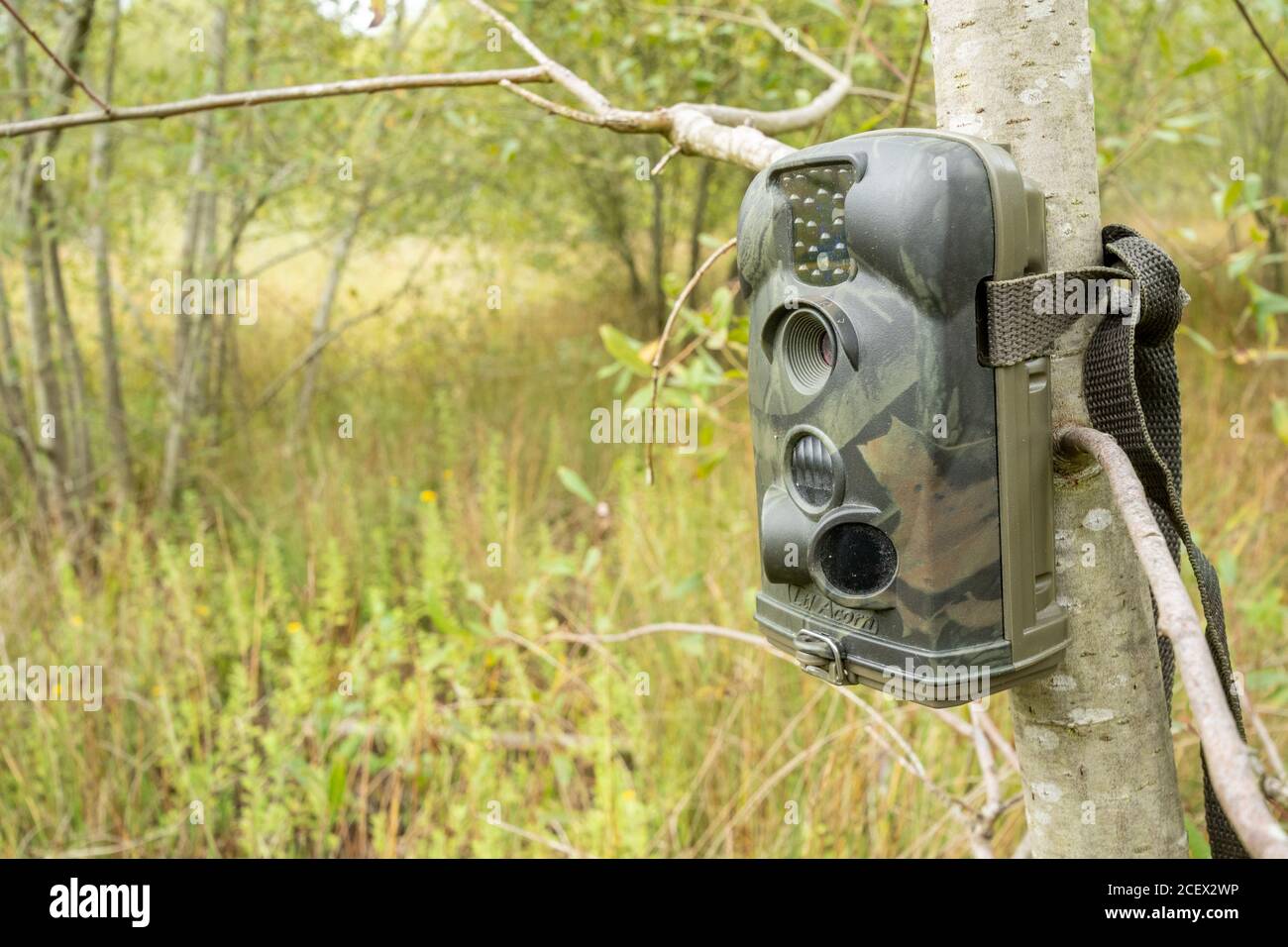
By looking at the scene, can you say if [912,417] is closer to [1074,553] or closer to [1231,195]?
[1074,553]

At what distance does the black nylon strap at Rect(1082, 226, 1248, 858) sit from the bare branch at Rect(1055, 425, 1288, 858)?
0.07m

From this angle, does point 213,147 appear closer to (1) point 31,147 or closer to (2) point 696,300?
(1) point 31,147

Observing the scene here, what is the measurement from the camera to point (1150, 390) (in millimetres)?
822

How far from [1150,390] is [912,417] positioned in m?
0.24

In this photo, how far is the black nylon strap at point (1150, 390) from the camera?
751 millimetres

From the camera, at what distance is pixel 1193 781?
7.52ft

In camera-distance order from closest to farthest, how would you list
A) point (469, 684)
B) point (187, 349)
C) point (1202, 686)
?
1. point (1202, 686)
2. point (469, 684)
3. point (187, 349)

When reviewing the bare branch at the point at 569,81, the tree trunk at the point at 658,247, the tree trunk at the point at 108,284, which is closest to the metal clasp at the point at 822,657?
the bare branch at the point at 569,81

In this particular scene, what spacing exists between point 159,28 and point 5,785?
309 centimetres

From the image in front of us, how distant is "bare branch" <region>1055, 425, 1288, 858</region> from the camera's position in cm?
46

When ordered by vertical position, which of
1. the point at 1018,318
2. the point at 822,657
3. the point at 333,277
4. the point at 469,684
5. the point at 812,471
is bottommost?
the point at 469,684

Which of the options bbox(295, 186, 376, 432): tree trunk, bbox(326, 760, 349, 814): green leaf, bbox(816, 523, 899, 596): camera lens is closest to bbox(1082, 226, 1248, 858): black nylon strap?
bbox(816, 523, 899, 596): camera lens

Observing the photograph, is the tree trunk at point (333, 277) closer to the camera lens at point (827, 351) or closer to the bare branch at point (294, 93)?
the bare branch at point (294, 93)

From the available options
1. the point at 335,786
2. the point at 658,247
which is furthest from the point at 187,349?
the point at 658,247
